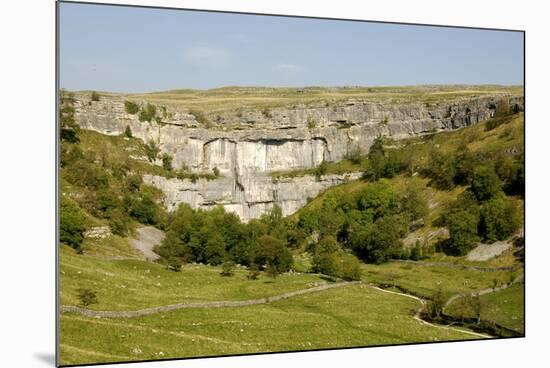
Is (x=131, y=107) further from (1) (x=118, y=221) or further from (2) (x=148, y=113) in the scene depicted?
(1) (x=118, y=221)

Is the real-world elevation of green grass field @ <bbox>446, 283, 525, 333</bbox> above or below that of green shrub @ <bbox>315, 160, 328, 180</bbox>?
below

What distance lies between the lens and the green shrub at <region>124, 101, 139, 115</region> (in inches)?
516

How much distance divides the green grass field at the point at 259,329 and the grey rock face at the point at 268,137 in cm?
173

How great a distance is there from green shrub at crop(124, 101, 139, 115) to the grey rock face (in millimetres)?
67

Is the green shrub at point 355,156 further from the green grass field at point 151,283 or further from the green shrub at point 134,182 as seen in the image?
the green shrub at point 134,182

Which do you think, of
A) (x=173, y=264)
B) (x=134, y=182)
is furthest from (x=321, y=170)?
(x=134, y=182)

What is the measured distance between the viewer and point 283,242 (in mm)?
13906

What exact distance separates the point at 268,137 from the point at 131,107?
7.89 ft

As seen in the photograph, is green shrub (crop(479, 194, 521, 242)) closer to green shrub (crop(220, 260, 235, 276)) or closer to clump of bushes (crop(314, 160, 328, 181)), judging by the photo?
clump of bushes (crop(314, 160, 328, 181))

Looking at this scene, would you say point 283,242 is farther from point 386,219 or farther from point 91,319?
point 91,319

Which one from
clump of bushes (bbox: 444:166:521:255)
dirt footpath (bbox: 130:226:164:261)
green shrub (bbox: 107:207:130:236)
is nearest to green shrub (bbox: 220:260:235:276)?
dirt footpath (bbox: 130:226:164:261)

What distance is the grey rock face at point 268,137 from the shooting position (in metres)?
13.5

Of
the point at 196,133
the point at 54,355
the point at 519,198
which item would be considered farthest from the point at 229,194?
the point at 519,198

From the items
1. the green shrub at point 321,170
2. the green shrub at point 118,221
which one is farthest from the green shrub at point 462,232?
the green shrub at point 118,221
